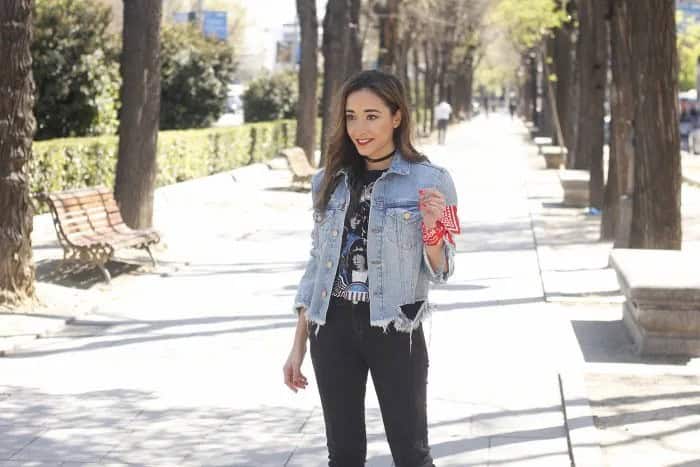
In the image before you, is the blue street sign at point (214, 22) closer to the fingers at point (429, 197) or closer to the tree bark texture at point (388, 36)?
the tree bark texture at point (388, 36)

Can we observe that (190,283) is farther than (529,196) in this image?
No

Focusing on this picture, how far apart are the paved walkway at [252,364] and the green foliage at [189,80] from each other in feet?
50.4

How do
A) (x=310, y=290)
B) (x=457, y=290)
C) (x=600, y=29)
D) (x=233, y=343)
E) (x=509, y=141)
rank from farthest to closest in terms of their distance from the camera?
1. (x=509, y=141)
2. (x=600, y=29)
3. (x=457, y=290)
4. (x=233, y=343)
5. (x=310, y=290)

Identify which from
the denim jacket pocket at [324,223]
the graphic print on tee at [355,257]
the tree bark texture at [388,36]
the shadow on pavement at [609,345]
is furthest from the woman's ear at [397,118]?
the tree bark texture at [388,36]

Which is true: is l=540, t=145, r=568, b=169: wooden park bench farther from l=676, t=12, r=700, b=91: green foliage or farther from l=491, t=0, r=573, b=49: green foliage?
l=676, t=12, r=700, b=91: green foliage

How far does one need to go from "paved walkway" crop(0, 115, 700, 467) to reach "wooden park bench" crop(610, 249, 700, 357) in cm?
47

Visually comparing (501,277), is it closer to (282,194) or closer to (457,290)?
(457,290)

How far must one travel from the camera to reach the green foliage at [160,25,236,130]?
32312 mm

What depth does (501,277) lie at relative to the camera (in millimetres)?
13578

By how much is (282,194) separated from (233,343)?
625 inches

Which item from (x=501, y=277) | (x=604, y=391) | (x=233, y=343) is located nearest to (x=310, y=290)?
(x=604, y=391)

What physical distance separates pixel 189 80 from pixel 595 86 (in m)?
13.8

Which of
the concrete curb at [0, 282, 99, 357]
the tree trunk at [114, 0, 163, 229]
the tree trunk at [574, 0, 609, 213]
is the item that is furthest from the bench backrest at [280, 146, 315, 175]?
the concrete curb at [0, 282, 99, 357]

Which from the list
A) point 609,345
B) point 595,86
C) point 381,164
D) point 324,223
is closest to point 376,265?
point 324,223
